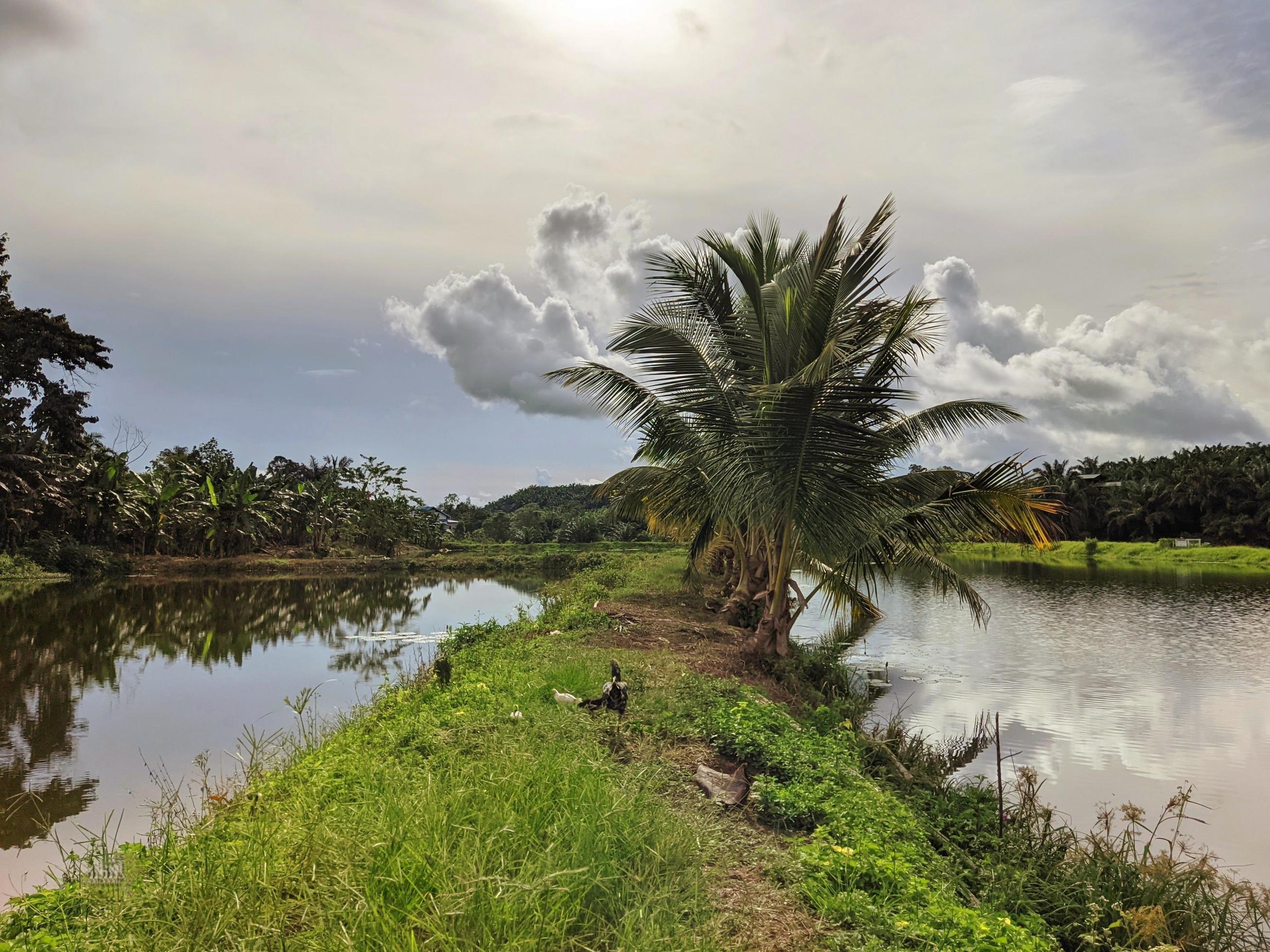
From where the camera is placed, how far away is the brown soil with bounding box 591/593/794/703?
375 inches

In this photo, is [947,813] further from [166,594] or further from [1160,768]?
[166,594]

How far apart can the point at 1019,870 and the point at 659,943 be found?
3571 mm

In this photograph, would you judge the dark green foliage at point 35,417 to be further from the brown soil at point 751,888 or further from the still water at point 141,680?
the brown soil at point 751,888

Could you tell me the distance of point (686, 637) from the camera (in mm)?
12023

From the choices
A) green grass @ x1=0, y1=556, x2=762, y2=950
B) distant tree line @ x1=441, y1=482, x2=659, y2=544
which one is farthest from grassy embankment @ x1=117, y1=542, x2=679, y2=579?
green grass @ x1=0, y1=556, x2=762, y2=950

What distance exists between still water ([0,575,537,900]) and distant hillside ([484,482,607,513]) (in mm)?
46547

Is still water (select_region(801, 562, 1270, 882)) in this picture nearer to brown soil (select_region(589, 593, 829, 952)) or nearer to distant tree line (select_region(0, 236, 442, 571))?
brown soil (select_region(589, 593, 829, 952))

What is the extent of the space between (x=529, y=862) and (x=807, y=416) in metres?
6.09

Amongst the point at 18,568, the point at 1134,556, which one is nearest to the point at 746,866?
the point at 18,568

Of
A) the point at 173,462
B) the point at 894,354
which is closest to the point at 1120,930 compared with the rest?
the point at 894,354

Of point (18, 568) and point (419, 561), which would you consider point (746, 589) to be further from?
point (419, 561)

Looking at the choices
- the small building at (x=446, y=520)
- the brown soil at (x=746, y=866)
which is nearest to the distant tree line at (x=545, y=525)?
the small building at (x=446, y=520)

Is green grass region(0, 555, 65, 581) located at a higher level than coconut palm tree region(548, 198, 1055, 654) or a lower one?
lower

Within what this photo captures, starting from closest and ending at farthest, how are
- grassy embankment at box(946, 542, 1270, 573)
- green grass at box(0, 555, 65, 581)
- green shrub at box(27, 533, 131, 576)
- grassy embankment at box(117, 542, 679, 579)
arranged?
1. green grass at box(0, 555, 65, 581)
2. green shrub at box(27, 533, 131, 576)
3. grassy embankment at box(117, 542, 679, 579)
4. grassy embankment at box(946, 542, 1270, 573)
